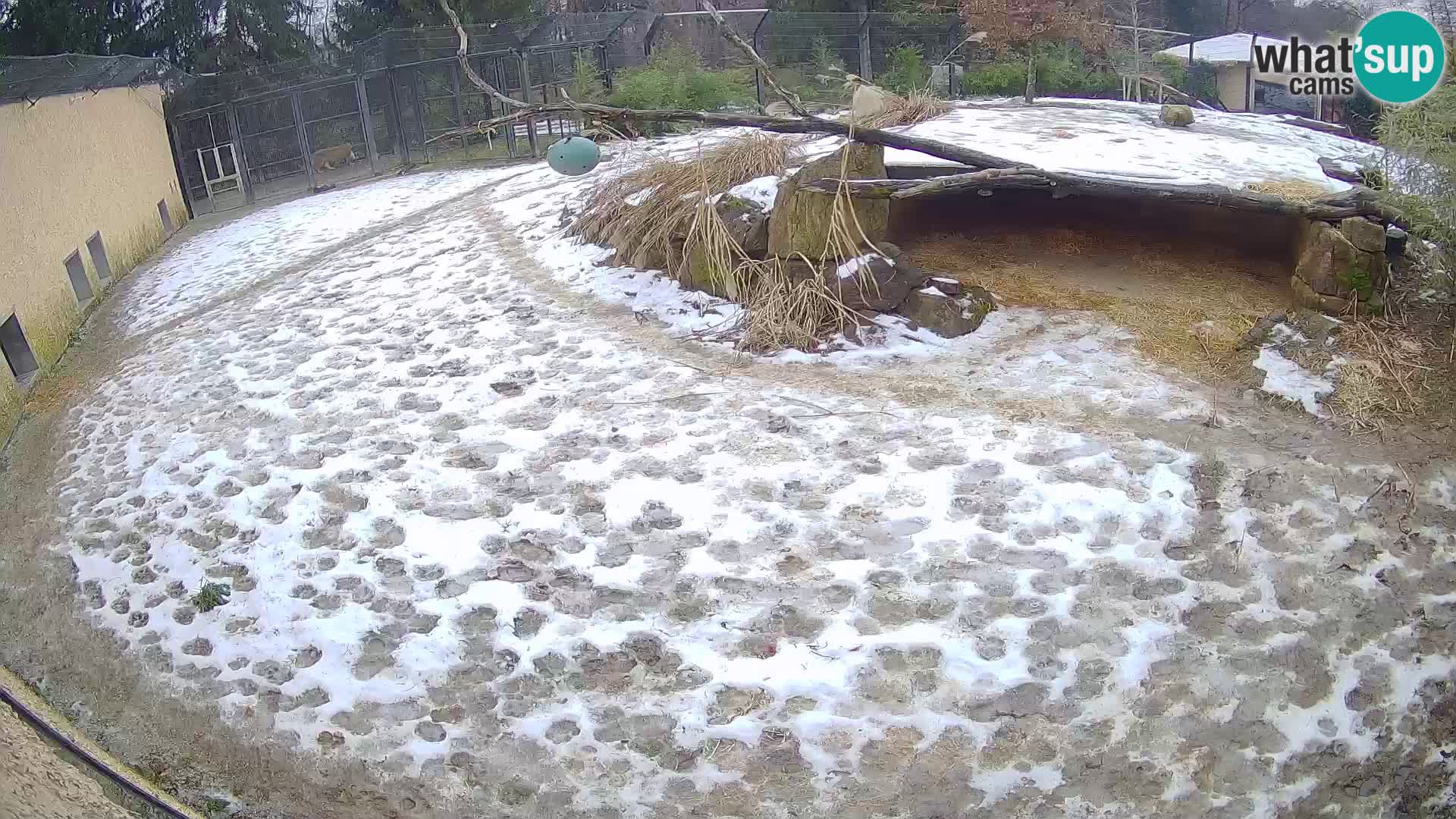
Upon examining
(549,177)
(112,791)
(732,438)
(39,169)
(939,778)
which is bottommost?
(939,778)

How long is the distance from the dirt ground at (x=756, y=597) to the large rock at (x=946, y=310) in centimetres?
28

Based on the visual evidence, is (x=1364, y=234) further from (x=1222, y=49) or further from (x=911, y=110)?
(x=1222, y=49)

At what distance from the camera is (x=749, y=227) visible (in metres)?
6.37

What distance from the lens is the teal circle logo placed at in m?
5.50

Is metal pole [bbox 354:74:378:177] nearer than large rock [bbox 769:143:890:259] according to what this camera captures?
No

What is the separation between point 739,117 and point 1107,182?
2198mm

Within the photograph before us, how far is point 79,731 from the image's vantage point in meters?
3.82

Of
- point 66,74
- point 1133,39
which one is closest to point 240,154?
point 66,74

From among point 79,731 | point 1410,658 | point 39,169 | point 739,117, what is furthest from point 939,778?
point 39,169

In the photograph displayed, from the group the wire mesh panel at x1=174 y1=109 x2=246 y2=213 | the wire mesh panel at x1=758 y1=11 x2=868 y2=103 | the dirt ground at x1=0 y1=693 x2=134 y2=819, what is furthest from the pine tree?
the dirt ground at x1=0 y1=693 x2=134 y2=819

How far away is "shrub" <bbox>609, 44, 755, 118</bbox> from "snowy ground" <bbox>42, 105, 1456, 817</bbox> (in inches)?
353

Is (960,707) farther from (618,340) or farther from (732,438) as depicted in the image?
(618,340)

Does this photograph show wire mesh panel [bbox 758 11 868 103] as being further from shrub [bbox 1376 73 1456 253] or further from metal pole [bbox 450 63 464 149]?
shrub [bbox 1376 73 1456 253]

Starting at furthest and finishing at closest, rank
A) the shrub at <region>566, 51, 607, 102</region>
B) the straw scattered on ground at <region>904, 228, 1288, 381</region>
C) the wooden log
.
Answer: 1. the shrub at <region>566, 51, 607, 102</region>
2. the wooden log
3. the straw scattered on ground at <region>904, 228, 1288, 381</region>
